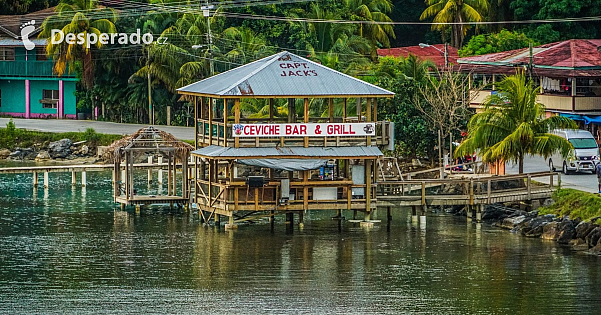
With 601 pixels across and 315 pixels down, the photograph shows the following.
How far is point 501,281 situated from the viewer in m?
41.4

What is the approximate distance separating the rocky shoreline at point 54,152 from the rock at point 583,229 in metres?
38.2

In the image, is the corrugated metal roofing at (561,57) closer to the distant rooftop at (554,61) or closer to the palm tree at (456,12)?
the distant rooftop at (554,61)

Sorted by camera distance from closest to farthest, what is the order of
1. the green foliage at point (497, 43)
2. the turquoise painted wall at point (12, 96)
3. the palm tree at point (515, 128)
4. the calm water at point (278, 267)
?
1. the calm water at point (278, 267)
2. the palm tree at point (515, 128)
3. the green foliage at point (497, 43)
4. the turquoise painted wall at point (12, 96)

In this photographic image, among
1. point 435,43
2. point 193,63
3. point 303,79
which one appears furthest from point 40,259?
point 435,43

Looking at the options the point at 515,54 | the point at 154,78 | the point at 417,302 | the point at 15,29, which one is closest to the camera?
the point at 417,302

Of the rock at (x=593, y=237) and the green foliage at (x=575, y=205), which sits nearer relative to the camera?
the rock at (x=593, y=237)

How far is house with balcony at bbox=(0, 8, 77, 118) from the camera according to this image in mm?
92062

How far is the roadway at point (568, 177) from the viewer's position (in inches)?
2163

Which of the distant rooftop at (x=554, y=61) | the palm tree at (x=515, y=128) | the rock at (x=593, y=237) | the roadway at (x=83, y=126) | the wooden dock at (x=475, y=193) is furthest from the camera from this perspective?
the roadway at (x=83, y=126)

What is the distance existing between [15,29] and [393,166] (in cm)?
4679

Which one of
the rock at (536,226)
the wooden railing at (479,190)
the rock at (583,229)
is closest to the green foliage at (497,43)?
the wooden railing at (479,190)

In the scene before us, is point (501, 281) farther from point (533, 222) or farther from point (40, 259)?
point (40, 259)

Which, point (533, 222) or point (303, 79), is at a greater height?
point (303, 79)

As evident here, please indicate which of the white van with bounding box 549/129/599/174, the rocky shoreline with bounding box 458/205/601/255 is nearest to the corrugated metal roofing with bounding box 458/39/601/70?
the white van with bounding box 549/129/599/174
